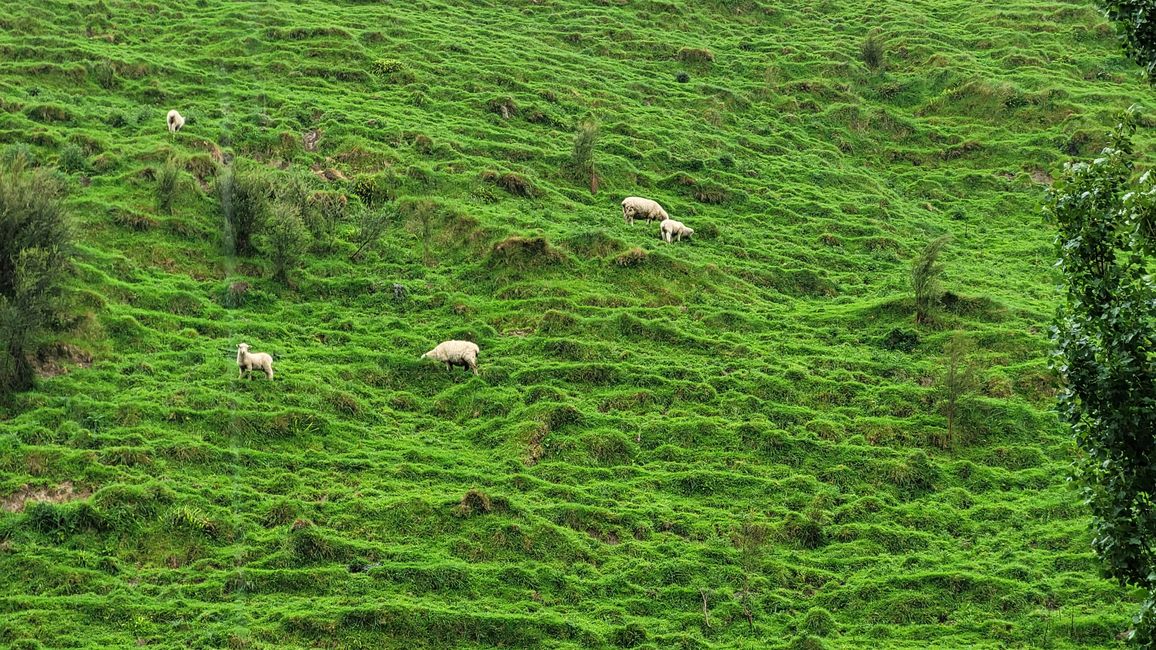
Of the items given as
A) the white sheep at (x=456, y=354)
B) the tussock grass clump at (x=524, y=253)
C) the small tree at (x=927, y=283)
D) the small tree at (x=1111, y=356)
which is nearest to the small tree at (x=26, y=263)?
the white sheep at (x=456, y=354)

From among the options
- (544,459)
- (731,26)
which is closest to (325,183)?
(544,459)

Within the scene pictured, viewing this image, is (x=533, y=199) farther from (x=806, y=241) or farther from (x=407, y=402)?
(x=407, y=402)

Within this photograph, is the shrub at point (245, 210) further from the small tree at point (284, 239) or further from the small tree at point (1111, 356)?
the small tree at point (1111, 356)

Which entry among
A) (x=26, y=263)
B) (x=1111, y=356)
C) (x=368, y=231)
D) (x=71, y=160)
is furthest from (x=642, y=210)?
(x=1111, y=356)

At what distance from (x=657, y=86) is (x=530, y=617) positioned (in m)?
35.9

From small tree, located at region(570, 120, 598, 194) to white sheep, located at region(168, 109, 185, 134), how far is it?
14618mm

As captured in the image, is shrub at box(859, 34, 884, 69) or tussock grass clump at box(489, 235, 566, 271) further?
shrub at box(859, 34, 884, 69)

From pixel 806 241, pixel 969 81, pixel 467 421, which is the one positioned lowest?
pixel 467 421

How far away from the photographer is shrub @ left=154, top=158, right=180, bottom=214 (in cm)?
3362

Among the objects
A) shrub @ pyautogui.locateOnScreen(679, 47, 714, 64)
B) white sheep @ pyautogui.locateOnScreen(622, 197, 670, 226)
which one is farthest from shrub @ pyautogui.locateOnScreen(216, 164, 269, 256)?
shrub @ pyautogui.locateOnScreen(679, 47, 714, 64)

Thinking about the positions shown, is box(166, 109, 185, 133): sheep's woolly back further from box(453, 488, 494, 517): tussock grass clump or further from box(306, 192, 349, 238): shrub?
box(453, 488, 494, 517): tussock grass clump

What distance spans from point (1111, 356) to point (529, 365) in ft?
62.4

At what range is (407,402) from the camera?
92.0 feet

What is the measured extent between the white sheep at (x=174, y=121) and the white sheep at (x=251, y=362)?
48.9 feet
